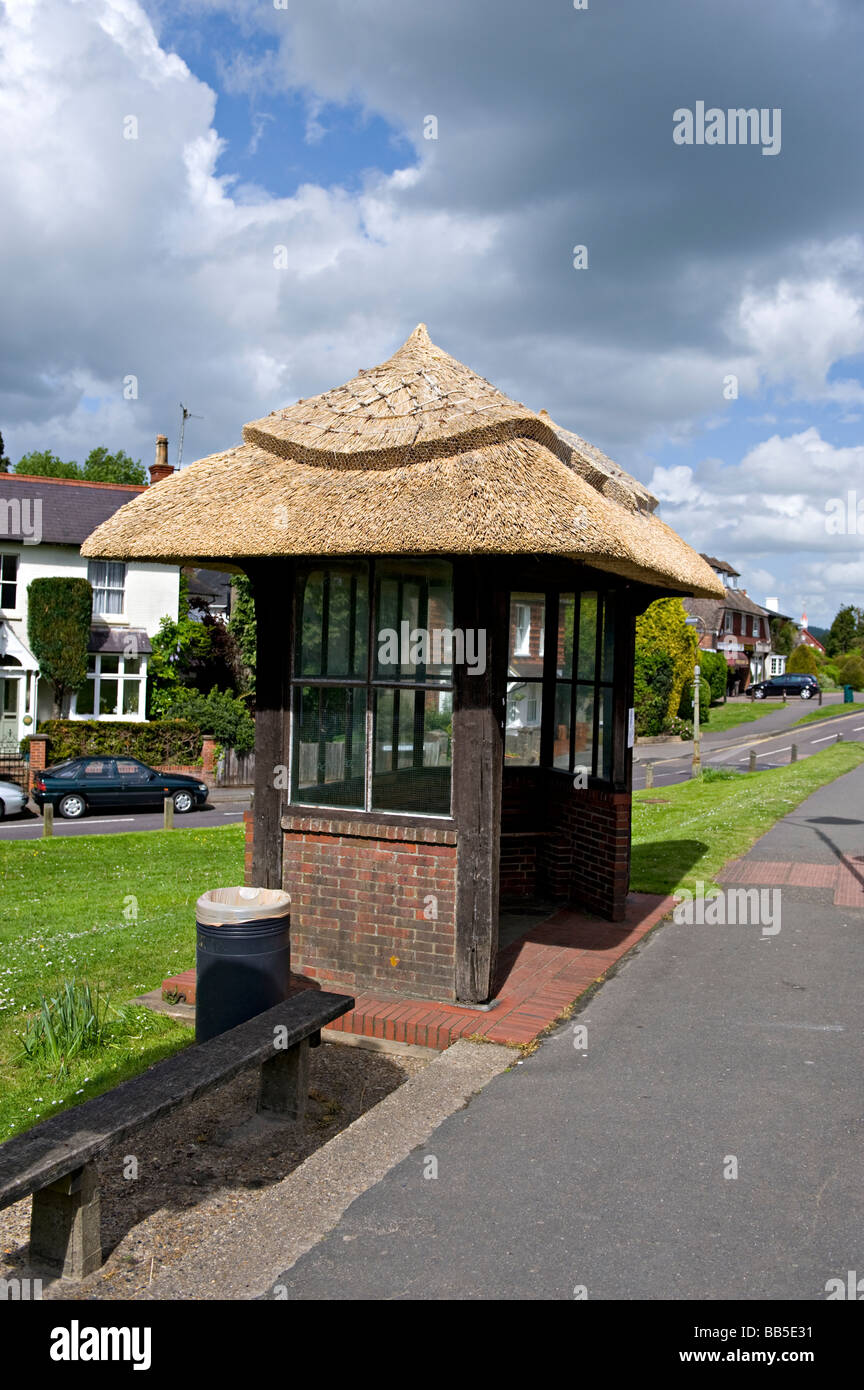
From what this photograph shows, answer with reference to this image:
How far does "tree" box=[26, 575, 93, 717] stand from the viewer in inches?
1257

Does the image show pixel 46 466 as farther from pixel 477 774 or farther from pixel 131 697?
pixel 477 774

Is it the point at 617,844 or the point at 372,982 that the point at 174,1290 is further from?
the point at 617,844

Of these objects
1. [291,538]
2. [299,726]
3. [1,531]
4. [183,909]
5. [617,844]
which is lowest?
[183,909]

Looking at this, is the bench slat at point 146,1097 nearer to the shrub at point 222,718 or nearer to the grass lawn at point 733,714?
the shrub at point 222,718

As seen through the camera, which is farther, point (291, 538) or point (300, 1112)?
point (291, 538)

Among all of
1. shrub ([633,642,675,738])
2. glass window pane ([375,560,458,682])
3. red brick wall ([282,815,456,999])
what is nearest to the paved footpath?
red brick wall ([282,815,456,999])

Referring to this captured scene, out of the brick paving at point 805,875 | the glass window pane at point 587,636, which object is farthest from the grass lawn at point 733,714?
the glass window pane at point 587,636

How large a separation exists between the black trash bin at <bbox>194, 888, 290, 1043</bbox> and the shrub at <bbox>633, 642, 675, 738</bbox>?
1515 inches

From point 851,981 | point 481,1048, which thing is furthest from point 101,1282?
point 851,981

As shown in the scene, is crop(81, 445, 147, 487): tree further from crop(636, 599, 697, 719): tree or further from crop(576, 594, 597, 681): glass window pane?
crop(576, 594, 597, 681): glass window pane

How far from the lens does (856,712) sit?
5097 cm
